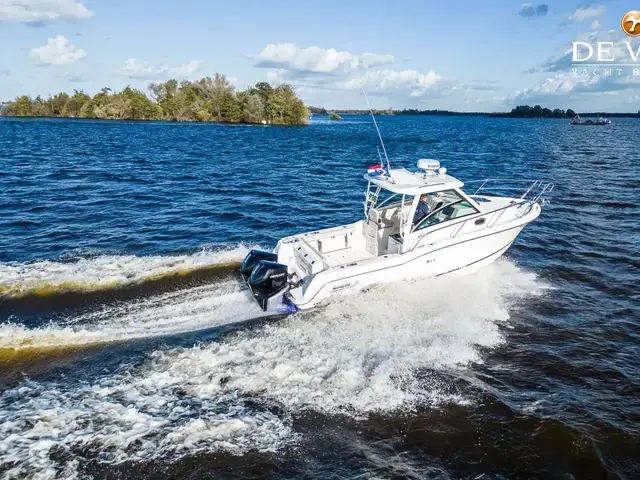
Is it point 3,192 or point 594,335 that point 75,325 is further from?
point 3,192

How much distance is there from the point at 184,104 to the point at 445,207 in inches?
4292

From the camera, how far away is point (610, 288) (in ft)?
36.9

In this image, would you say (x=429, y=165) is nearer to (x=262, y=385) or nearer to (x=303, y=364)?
(x=303, y=364)

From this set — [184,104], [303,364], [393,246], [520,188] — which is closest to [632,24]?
[520,188]

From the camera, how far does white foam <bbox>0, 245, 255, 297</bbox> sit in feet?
33.6

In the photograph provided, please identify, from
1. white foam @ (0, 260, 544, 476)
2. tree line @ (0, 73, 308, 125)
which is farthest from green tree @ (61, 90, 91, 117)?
white foam @ (0, 260, 544, 476)

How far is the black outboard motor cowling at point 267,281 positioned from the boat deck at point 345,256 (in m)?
1.99

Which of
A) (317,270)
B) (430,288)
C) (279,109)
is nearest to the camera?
(317,270)

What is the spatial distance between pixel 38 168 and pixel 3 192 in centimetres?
749

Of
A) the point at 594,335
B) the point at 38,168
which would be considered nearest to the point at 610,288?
the point at 594,335

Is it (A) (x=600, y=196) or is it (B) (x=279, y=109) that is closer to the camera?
(A) (x=600, y=196)

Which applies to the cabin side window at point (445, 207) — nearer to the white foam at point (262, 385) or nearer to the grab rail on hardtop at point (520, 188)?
the grab rail on hardtop at point (520, 188)

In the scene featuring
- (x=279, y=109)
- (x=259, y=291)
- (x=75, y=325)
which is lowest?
(x=75, y=325)

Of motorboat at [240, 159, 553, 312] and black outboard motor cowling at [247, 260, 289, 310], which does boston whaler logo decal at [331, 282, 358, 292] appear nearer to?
motorboat at [240, 159, 553, 312]
